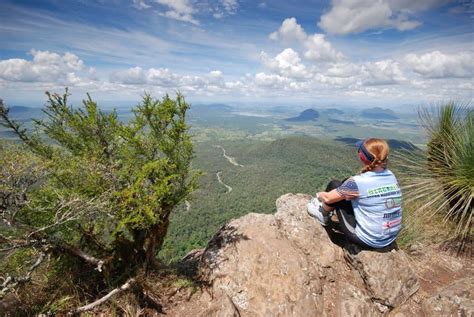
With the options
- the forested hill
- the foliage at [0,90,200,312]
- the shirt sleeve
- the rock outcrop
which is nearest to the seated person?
the shirt sleeve

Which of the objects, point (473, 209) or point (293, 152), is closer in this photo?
point (473, 209)

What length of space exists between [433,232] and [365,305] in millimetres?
2963

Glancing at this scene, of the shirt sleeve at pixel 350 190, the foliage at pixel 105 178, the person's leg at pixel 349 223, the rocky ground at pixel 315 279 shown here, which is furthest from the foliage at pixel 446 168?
the foliage at pixel 105 178

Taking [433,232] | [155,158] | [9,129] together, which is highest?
[9,129]

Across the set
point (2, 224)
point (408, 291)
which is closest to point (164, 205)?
point (2, 224)

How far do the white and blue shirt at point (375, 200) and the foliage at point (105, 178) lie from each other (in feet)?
9.62

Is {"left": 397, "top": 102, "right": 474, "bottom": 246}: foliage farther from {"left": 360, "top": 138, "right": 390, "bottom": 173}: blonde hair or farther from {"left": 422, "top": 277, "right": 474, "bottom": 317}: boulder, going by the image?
{"left": 360, "top": 138, "right": 390, "bottom": 173}: blonde hair

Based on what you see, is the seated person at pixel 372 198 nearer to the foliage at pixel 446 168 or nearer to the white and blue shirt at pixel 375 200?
the white and blue shirt at pixel 375 200

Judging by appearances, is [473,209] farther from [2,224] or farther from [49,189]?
[2,224]

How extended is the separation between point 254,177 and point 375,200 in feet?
396

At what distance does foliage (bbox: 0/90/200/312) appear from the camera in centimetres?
396

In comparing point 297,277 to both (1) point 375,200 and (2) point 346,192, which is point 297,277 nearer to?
(2) point 346,192

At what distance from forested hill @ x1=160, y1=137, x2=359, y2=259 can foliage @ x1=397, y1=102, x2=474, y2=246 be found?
3107 cm

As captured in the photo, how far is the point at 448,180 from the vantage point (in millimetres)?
5703
